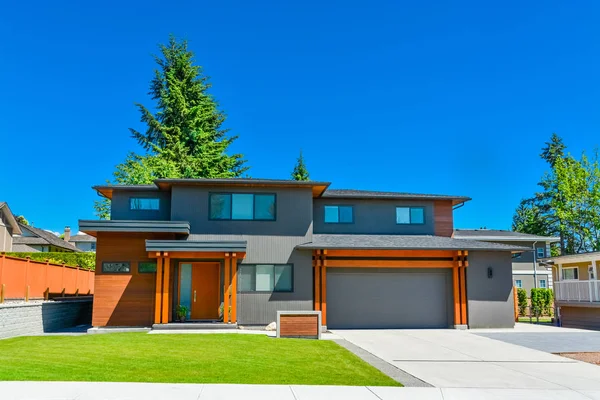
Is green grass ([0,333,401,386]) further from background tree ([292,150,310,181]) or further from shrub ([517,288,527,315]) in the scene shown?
background tree ([292,150,310,181])

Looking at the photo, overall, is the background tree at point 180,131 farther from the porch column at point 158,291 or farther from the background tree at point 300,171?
the porch column at point 158,291

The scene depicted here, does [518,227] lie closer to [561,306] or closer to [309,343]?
[561,306]

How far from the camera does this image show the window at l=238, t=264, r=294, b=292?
19.7 meters

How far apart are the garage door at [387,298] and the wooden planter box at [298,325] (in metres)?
3.90

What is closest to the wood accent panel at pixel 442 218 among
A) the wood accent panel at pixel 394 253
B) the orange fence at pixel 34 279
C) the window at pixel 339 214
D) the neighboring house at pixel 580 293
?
the wood accent panel at pixel 394 253

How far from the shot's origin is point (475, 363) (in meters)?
11.9

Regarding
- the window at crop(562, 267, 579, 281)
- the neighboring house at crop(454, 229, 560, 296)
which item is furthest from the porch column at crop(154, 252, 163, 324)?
the neighboring house at crop(454, 229, 560, 296)

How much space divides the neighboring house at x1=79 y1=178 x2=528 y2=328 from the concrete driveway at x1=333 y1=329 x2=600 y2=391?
3.06m

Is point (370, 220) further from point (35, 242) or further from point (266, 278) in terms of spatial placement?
point (35, 242)

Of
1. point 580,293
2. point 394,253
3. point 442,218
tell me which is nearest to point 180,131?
point 442,218

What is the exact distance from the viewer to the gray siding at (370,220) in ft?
73.1

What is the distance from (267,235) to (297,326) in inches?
173

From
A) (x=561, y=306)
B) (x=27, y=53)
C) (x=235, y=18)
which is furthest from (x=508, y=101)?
(x=27, y=53)

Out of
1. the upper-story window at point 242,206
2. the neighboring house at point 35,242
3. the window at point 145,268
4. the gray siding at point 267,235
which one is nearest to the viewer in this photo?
the window at point 145,268
